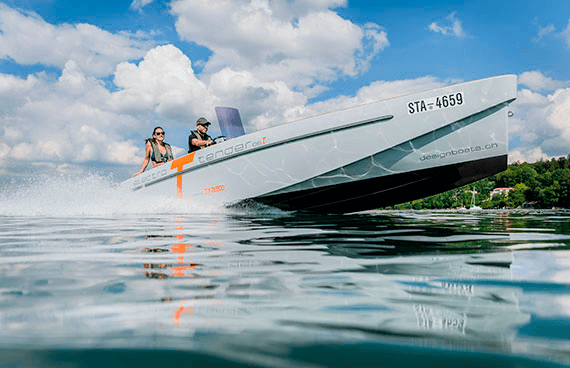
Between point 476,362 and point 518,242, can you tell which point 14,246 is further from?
point 518,242

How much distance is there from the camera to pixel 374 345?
0.86 meters

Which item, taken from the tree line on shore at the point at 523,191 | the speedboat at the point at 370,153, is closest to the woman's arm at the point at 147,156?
the speedboat at the point at 370,153

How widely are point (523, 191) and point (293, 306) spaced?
3407 inches

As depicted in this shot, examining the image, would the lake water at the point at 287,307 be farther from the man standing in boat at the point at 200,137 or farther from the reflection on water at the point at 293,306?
the man standing in boat at the point at 200,137

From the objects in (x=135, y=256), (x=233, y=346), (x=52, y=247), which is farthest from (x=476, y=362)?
(x=52, y=247)

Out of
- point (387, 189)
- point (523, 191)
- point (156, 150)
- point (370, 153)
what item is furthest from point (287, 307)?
point (523, 191)

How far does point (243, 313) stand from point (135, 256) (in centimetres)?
126

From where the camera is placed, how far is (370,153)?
5484 mm

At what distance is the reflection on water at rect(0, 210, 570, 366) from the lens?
2.73 feet

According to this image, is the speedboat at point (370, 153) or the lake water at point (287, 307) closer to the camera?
the lake water at point (287, 307)

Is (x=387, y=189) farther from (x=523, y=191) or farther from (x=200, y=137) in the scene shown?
(x=523, y=191)

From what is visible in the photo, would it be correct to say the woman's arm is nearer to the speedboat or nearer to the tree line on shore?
the speedboat

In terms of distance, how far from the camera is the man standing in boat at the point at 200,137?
705 centimetres

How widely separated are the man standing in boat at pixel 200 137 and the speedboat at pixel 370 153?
547 millimetres
